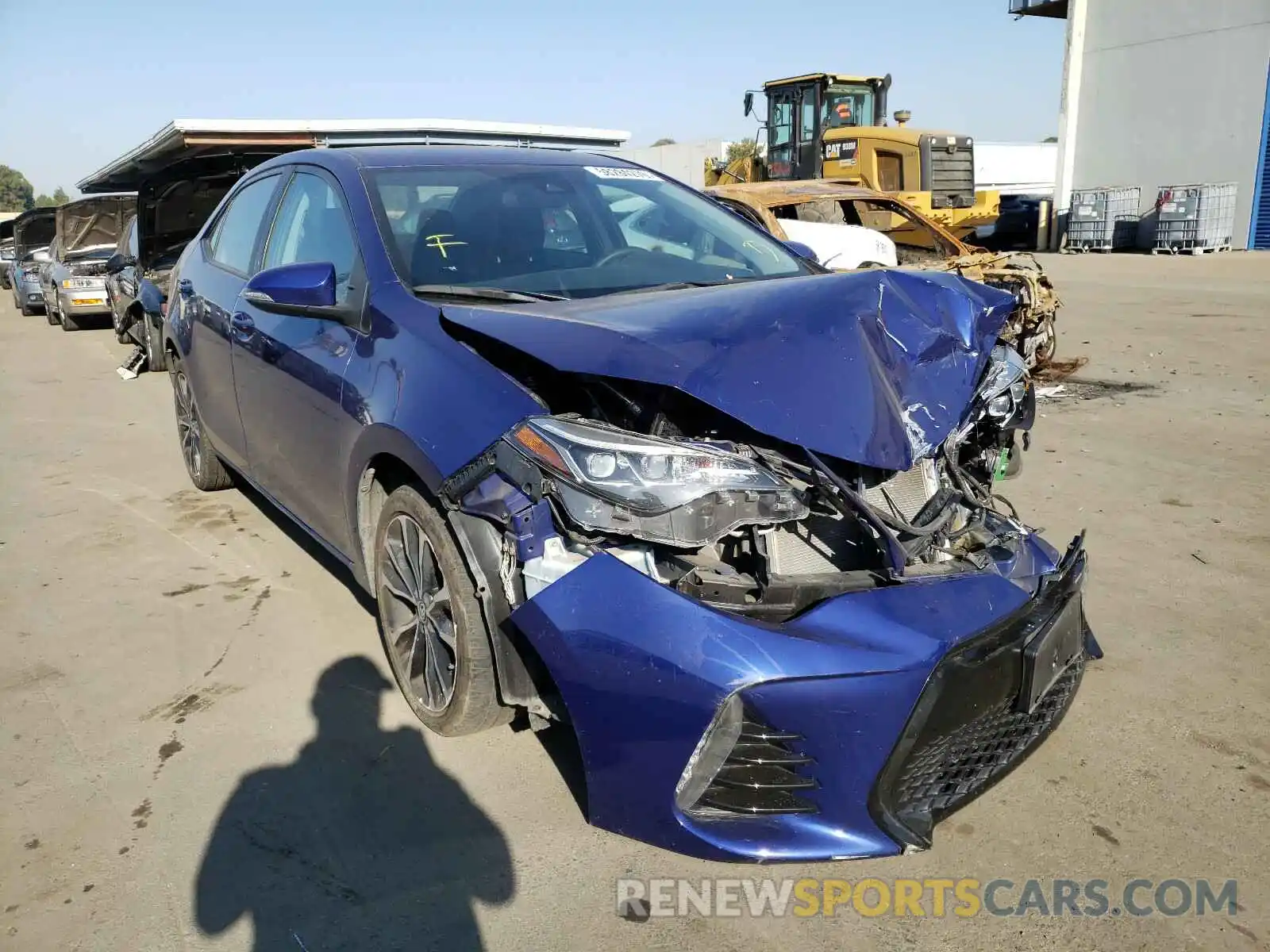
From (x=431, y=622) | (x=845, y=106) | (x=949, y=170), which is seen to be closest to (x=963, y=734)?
(x=431, y=622)

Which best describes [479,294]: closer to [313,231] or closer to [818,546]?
[313,231]

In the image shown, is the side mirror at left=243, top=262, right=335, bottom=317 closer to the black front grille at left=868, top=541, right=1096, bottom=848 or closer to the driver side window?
the driver side window

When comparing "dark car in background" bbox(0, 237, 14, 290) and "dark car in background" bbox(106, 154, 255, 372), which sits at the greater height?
"dark car in background" bbox(106, 154, 255, 372)

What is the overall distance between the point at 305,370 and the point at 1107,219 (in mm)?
26217

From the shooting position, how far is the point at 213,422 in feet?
16.4

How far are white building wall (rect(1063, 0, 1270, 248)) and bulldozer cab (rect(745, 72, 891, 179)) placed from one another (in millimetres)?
10829

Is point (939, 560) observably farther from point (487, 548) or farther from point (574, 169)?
point (574, 169)

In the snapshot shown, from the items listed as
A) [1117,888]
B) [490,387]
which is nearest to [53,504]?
[490,387]

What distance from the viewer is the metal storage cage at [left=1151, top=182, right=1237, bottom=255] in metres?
23.4

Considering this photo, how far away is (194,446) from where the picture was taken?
5.86m

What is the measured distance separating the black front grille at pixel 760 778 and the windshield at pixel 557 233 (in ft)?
5.45

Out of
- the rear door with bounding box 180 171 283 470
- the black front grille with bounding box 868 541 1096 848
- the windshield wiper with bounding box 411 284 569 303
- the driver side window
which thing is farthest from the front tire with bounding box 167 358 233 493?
the black front grille with bounding box 868 541 1096 848

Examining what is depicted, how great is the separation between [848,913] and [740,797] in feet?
1.32

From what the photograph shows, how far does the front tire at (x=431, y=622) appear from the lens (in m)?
2.82
